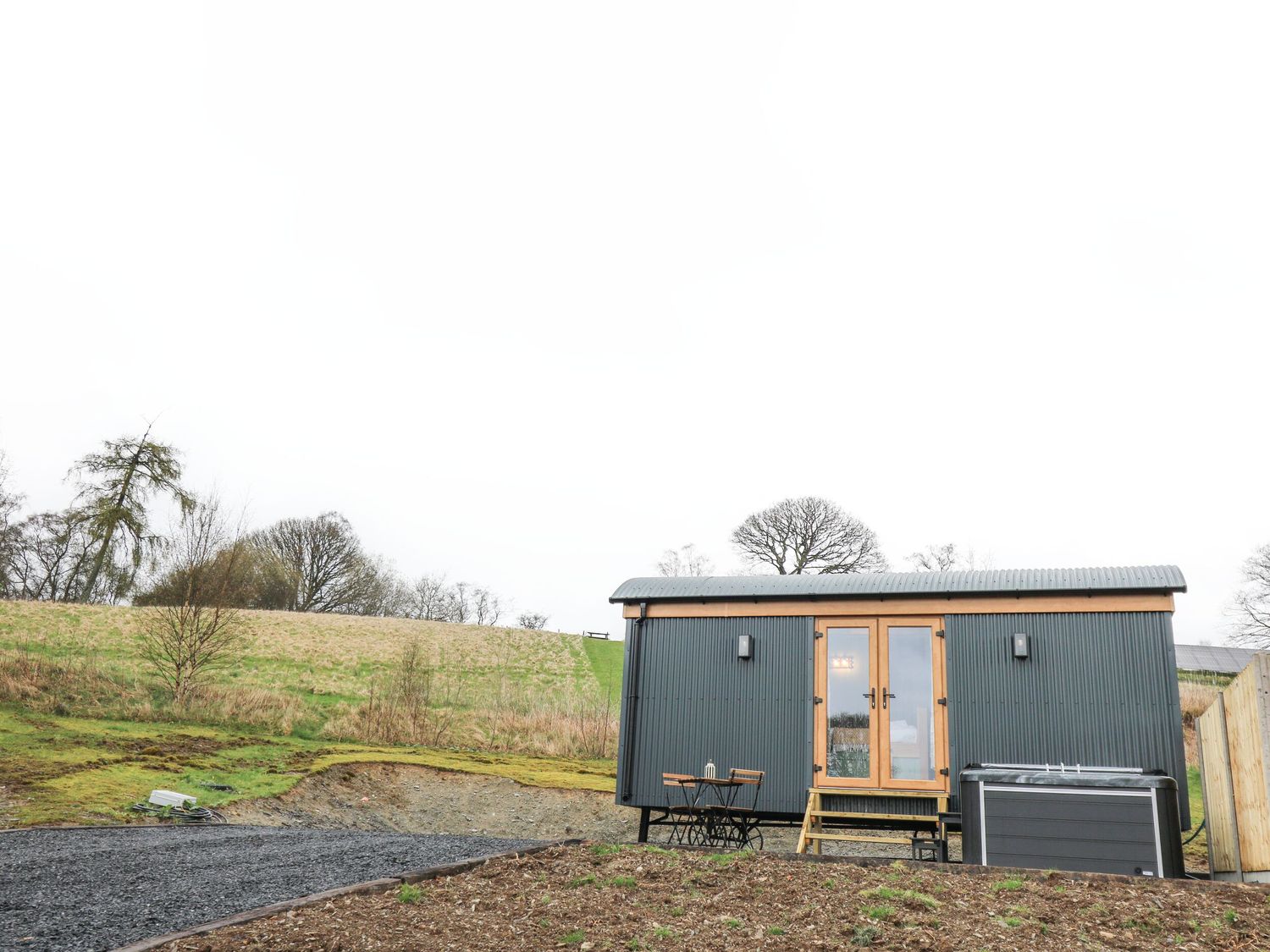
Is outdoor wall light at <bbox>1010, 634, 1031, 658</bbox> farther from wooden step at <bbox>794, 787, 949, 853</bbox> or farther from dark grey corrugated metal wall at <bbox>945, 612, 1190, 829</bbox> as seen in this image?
wooden step at <bbox>794, 787, 949, 853</bbox>

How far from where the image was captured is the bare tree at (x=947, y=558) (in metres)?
32.9

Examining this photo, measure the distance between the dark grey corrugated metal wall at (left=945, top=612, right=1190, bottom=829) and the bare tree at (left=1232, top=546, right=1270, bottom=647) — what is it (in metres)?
24.6

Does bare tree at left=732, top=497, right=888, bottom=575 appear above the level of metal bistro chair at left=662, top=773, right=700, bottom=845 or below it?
above

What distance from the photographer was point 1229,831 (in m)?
6.10

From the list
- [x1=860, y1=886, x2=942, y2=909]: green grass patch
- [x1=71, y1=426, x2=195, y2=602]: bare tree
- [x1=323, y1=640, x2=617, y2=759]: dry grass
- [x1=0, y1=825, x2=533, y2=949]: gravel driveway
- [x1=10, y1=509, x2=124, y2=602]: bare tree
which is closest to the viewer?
[x1=0, y1=825, x2=533, y2=949]: gravel driveway

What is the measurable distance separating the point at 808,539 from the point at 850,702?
19807 millimetres

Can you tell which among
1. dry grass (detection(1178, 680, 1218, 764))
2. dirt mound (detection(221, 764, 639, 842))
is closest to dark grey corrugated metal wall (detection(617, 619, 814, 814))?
dirt mound (detection(221, 764, 639, 842))

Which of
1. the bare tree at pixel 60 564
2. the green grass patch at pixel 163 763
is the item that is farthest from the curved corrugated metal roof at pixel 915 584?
the bare tree at pixel 60 564

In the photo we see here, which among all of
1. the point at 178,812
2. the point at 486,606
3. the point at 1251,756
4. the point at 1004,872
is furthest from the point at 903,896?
the point at 486,606

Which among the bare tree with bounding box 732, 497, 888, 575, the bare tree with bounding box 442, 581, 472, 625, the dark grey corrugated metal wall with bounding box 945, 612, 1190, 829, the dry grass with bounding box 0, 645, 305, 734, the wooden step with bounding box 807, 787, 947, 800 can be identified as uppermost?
the bare tree with bounding box 732, 497, 888, 575

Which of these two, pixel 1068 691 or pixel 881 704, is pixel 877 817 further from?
pixel 1068 691

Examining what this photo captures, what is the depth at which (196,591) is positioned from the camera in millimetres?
16531

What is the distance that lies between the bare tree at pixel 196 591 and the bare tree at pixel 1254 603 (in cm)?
2944

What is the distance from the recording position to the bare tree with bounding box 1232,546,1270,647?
27.6m
